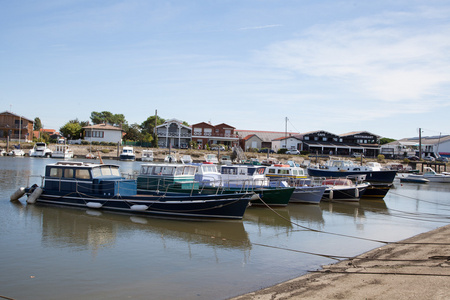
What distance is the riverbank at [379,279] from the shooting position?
9.27 m

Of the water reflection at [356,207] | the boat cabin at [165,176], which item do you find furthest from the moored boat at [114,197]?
the water reflection at [356,207]

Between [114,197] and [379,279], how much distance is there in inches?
574

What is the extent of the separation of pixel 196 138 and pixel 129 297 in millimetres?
83872

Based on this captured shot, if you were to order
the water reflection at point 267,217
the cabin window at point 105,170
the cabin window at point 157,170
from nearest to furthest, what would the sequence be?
the water reflection at point 267,217, the cabin window at point 105,170, the cabin window at point 157,170

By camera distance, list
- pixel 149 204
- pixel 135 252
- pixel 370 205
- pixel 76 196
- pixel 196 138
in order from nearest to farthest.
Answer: pixel 135 252 → pixel 149 204 → pixel 76 196 → pixel 370 205 → pixel 196 138

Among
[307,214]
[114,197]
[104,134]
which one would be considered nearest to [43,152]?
[104,134]

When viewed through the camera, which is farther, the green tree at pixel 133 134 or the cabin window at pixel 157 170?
the green tree at pixel 133 134

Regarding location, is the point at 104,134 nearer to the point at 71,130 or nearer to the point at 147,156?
the point at 71,130

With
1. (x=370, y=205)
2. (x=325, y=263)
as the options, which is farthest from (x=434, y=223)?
(x=325, y=263)

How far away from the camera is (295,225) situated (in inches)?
814

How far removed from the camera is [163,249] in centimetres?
1476

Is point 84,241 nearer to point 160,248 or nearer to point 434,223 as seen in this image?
point 160,248

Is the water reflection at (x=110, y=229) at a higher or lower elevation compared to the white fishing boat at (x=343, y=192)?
lower

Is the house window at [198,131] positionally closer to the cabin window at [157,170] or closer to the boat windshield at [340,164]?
the boat windshield at [340,164]
